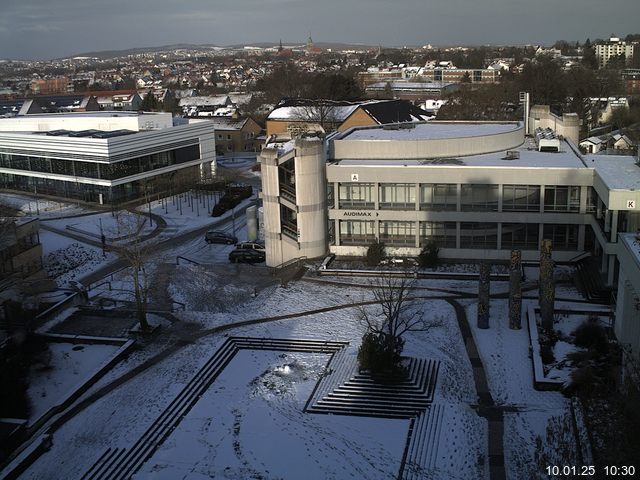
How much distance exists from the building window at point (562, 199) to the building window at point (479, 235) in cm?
267

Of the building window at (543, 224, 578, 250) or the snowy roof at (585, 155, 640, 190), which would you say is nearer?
the snowy roof at (585, 155, 640, 190)

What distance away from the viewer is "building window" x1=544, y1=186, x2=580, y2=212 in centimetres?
3209

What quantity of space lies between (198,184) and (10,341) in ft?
96.9

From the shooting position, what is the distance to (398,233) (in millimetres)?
34312

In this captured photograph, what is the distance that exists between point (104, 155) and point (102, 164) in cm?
99

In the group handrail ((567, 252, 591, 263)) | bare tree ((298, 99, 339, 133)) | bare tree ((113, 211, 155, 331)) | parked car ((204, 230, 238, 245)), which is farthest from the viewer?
bare tree ((298, 99, 339, 133))

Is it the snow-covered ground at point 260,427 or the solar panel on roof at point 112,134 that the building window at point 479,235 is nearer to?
the snow-covered ground at point 260,427

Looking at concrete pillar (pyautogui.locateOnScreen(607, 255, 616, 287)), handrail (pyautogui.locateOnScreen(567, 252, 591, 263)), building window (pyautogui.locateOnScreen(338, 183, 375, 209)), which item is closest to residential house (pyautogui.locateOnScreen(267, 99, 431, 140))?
building window (pyautogui.locateOnScreen(338, 183, 375, 209))

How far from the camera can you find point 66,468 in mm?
17844

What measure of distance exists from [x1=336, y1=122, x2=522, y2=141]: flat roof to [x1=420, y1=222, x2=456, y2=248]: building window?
217 inches

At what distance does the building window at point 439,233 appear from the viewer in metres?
33.6

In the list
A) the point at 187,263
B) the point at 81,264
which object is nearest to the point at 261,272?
the point at 187,263

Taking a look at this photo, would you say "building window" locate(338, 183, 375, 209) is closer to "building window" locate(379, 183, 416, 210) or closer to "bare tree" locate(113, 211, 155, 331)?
"building window" locate(379, 183, 416, 210)

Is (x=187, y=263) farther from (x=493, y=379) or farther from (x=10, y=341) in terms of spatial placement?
(x=493, y=379)
